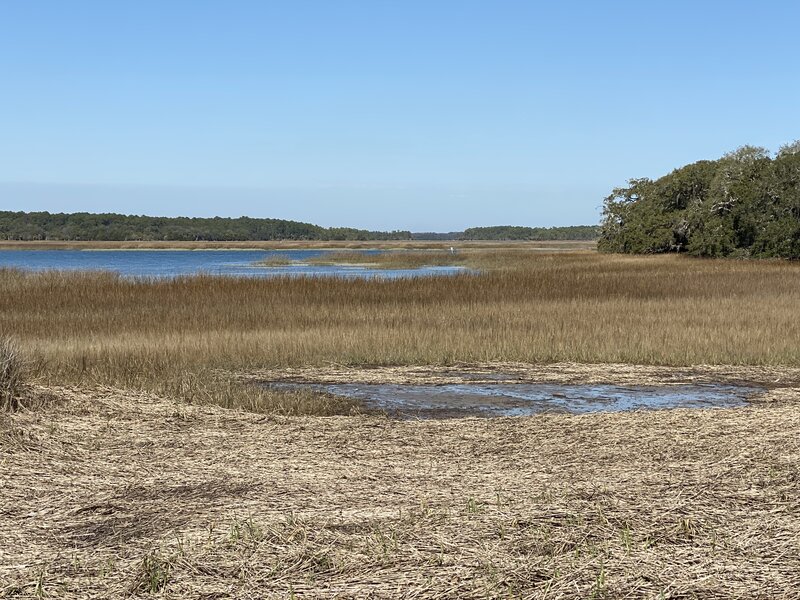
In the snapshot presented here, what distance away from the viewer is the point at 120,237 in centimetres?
17625

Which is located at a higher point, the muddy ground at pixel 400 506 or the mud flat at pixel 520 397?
the muddy ground at pixel 400 506

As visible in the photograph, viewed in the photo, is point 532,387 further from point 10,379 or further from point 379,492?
point 379,492

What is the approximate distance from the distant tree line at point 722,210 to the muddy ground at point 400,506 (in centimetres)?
4532

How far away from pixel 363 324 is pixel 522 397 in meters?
8.69

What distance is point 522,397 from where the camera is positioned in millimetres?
11891

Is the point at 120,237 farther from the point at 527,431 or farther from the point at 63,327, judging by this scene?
the point at 527,431

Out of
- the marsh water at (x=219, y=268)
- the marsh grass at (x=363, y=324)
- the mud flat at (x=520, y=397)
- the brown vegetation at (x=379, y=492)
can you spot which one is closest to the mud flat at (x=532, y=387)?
the mud flat at (x=520, y=397)

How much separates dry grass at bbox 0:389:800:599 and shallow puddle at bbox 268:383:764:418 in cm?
232

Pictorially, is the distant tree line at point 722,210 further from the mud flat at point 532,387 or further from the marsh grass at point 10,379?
the marsh grass at point 10,379

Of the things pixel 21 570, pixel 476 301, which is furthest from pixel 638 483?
pixel 476 301

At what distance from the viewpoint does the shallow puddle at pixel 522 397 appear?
11.0 m

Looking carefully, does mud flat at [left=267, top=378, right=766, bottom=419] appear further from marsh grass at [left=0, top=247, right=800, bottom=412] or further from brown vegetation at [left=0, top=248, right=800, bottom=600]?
marsh grass at [left=0, top=247, right=800, bottom=412]

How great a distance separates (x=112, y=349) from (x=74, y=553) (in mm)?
11189

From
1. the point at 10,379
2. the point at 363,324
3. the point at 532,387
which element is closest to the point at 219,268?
the point at 363,324
